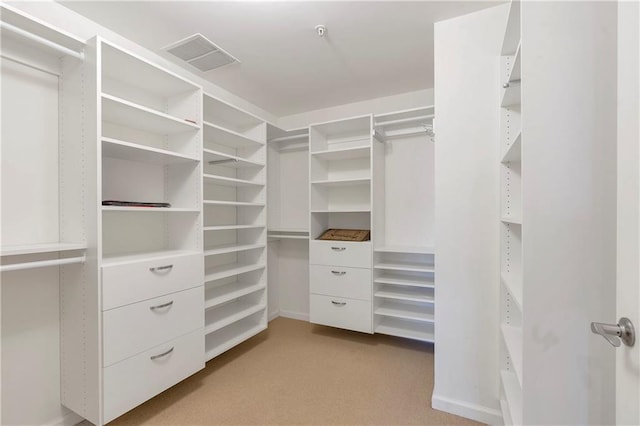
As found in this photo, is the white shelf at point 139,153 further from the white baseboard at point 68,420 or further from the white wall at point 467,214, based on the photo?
the white wall at point 467,214

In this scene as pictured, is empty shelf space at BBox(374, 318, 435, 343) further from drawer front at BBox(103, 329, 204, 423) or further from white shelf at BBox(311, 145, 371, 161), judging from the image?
white shelf at BBox(311, 145, 371, 161)

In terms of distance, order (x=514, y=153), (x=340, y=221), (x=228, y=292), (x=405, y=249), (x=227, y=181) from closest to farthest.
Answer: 1. (x=514, y=153)
2. (x=227, y=181)
3. (x=228, y=292)
4. (x=405, y=249)
5. (x=340, y=221)

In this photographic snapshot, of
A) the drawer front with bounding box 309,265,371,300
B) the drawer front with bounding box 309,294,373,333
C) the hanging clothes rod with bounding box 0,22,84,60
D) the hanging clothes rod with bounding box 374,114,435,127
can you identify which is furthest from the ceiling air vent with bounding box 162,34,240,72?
the drawer front with bounding box 309,294,373,333

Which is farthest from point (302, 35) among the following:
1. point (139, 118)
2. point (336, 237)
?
point (336, 237)

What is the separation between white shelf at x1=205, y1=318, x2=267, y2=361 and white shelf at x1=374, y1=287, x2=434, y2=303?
3.88 ft

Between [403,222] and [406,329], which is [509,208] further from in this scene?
[406,329]

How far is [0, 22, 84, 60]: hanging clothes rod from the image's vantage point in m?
1.23

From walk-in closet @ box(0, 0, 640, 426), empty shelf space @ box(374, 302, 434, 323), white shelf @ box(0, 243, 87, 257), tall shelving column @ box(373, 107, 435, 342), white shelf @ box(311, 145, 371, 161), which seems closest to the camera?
walk-in closet @ box(0, 0, 640, 426)

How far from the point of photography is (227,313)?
248 centimetres

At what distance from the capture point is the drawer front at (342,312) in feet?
8.32

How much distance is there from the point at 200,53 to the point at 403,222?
92.0 inches

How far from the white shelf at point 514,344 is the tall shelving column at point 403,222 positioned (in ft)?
2.98

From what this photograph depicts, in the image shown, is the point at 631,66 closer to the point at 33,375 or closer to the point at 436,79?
the point at 436,79

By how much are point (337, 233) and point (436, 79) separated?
1.62m
